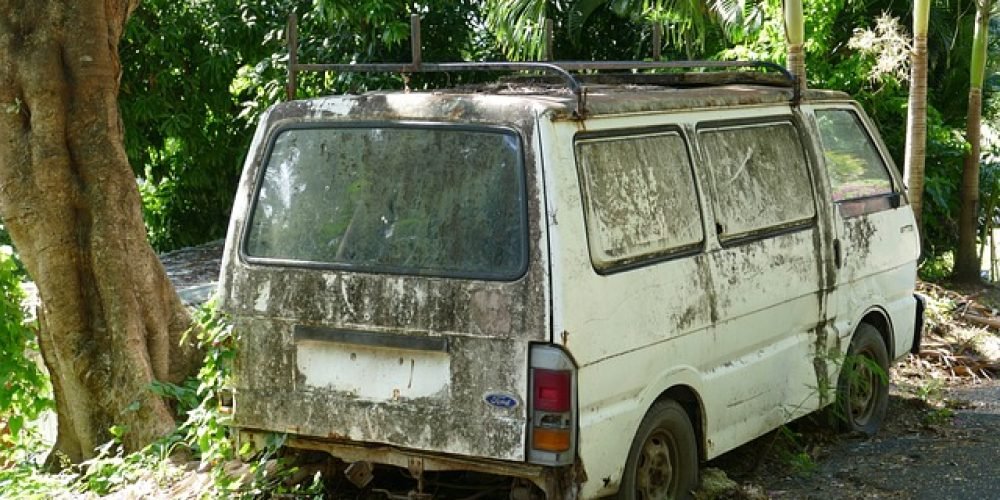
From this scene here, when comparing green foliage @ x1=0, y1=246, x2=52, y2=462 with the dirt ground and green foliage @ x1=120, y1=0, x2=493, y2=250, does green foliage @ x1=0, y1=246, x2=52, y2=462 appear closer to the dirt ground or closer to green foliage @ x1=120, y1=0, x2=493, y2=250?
the dirt ground

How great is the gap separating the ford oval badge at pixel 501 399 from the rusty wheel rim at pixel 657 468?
82 cm

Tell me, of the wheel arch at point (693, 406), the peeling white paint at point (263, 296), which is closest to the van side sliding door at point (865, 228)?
the wheel arch at point (693, 406)

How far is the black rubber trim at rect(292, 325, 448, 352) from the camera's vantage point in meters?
5.36

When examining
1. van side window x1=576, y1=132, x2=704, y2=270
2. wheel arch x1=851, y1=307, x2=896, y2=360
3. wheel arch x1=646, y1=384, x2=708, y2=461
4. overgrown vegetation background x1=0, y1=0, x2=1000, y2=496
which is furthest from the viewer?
overgrown vegetation background x1=0, y1=0, x2=1000, y2=496

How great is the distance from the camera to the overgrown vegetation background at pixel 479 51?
12656mm

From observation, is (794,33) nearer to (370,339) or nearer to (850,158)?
(850,158)

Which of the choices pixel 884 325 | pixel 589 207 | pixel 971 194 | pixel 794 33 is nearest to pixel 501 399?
pixel 589 207

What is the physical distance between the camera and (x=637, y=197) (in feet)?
18.9

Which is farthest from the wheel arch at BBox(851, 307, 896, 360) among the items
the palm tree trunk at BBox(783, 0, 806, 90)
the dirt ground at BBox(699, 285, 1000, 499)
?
the palm tree trunk at BBox(783, 0, 806, 90)

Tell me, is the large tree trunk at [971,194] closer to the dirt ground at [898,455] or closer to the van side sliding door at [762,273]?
the dirt ground at [898,455]

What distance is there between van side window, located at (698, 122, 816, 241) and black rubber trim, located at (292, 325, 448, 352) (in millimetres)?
1574

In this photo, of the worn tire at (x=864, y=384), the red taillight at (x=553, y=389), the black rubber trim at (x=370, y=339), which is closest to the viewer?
the red taillight at (x=553, y=389)

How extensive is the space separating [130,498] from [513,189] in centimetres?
219

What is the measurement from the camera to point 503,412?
5238 millimetres
